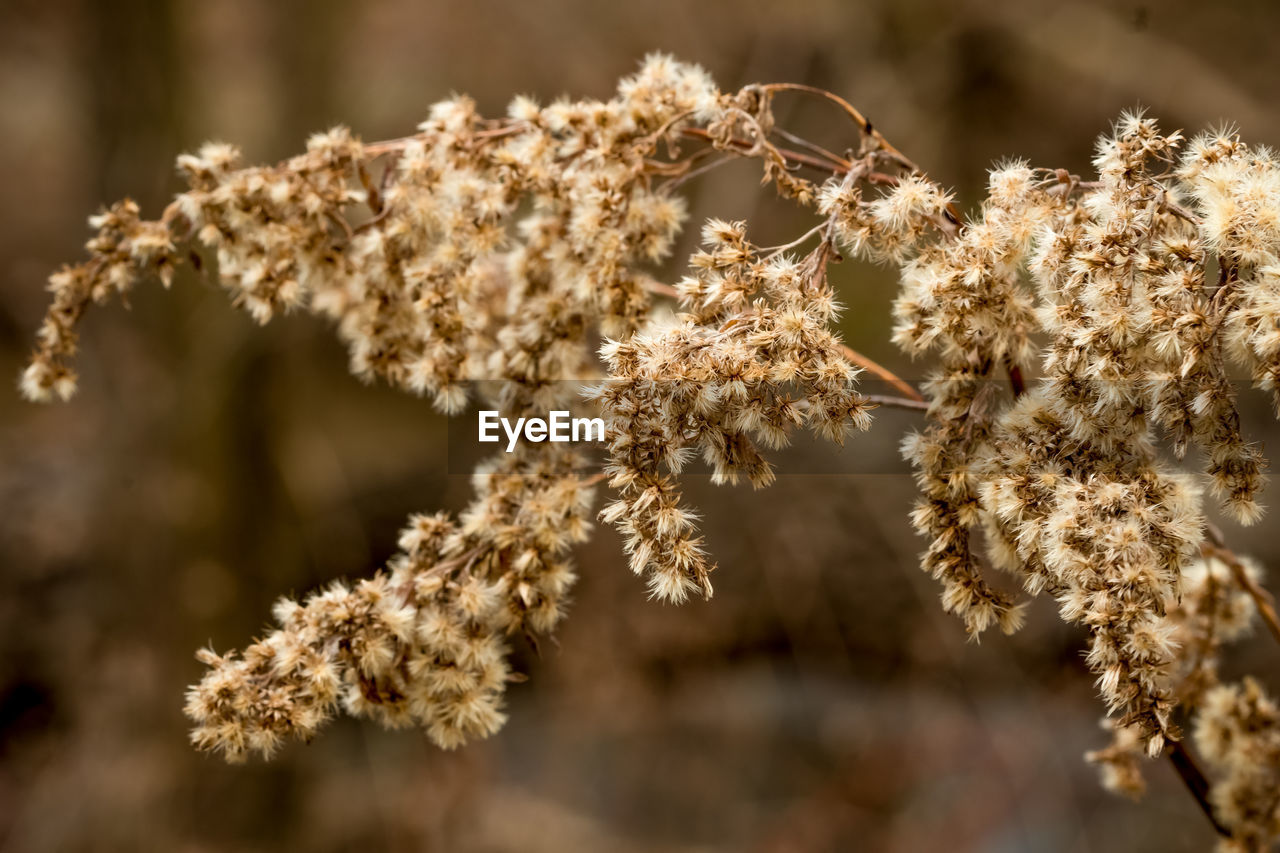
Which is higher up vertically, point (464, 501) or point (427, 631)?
point (464, 501)

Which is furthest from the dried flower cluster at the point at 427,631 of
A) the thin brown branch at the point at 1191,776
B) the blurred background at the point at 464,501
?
the blurred background at the point at 464,501

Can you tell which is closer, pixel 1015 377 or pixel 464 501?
pixel 1015 377

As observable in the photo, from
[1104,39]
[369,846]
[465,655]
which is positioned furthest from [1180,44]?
[369,846]

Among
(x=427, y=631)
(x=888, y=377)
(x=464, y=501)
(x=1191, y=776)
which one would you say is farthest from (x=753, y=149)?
(x=464, y=501)

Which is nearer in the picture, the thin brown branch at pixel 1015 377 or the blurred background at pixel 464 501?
the thin brown branch at pixel 1015 377

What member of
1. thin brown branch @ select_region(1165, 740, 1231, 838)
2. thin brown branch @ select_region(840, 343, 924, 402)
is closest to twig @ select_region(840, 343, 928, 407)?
thin brown branch @ select_region(840, 343, 924, 402)

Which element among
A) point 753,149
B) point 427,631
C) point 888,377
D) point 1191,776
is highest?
point 753,149

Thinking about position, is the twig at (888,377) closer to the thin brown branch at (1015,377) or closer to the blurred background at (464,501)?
the thin brown branch at (1015,377)

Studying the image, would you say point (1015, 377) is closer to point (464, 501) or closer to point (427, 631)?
point (427, 631)
